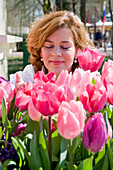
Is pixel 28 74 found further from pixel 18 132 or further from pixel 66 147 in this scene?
pixel 66 147

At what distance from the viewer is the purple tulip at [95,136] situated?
495 mm

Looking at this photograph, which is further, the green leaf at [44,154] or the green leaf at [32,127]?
the green leaf at [32,127]

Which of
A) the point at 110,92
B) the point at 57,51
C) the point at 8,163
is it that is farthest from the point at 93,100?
the point at 57,51

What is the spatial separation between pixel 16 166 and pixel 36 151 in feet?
0.22

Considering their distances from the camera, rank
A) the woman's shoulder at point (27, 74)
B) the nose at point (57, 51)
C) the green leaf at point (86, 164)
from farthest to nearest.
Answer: the woman's shoulder at point (27, 74) → the nose at point (57, 51) → the green leaf at point (86, 164)

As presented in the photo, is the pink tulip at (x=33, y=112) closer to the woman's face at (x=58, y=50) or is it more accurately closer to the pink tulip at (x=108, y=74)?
the pink tulip at (x=108, y=74)

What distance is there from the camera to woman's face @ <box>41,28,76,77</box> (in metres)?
1.65

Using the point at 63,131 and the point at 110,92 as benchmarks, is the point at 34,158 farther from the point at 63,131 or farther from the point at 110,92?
the point at 110,92

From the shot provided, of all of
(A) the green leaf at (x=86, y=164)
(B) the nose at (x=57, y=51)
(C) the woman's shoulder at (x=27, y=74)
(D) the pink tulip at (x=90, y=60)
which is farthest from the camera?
(C) the woman's shoulder at (x=27, y=74)

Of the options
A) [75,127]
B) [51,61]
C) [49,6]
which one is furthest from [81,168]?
[49,6]

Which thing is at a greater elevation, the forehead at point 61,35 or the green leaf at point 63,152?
the forehead at point 61,35

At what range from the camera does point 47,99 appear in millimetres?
509

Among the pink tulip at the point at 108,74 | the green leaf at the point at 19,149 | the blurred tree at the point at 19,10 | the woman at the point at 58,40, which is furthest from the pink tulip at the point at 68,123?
the blurred tree at the point at 19,10

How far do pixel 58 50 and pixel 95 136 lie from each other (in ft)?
3.87
